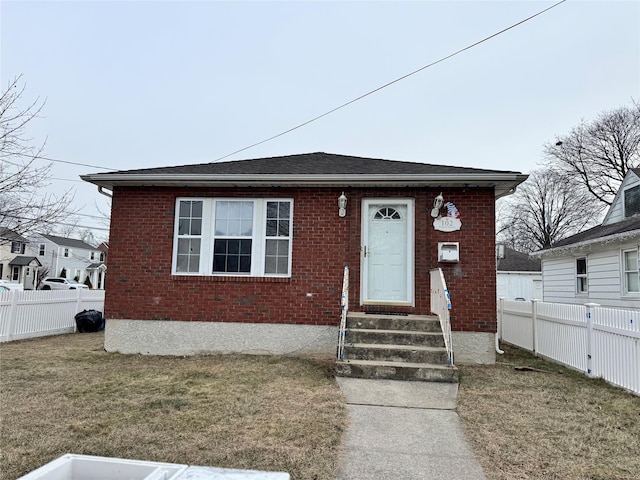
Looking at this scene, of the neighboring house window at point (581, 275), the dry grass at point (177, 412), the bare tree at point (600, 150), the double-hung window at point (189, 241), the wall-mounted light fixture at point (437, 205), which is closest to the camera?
the dry grass at point (177, 412)

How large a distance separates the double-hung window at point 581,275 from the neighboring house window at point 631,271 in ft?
6.75

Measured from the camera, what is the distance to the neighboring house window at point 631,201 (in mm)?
12305

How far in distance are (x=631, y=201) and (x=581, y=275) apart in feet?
9.33

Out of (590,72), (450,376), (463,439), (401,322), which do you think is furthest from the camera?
(590,72)

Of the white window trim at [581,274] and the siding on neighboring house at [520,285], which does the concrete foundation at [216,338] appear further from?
the siding on neighboring house at [520,285]

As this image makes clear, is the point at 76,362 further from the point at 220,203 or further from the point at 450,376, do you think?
the point at 450,376

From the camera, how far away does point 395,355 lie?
6.19 m

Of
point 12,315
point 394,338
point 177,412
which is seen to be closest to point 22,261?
point 12,315

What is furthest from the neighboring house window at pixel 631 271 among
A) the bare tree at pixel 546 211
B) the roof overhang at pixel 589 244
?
the bare tree at pixel 546 211

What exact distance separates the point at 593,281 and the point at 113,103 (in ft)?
75.4

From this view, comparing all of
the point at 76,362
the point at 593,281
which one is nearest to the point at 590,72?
the point at 593,281

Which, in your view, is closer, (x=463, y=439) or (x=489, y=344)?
(x=463, y=439)

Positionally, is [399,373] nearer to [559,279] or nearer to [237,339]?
[237,339]

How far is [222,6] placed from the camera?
11805 millimetres
